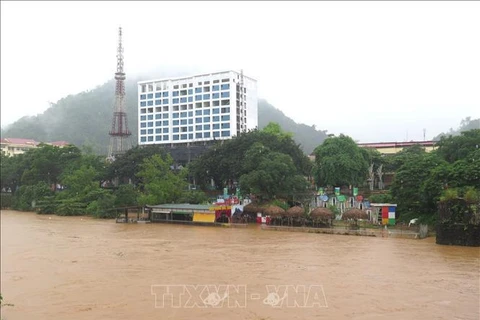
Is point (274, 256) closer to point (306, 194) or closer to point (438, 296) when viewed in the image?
point (438, 296)

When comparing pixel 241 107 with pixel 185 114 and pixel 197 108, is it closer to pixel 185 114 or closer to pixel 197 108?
pixel 197 108

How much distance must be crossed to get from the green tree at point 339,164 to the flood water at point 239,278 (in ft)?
33.4

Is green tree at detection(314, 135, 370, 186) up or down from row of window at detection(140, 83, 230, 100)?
down

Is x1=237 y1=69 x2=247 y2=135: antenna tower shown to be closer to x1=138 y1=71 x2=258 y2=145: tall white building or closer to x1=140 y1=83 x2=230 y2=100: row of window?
x1=138 y1=71 x2=258 y2=145: tall white building

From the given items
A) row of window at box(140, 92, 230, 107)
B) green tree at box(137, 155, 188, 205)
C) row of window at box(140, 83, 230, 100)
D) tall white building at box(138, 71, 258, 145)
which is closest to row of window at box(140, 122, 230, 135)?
tall white building at box(138, 71, 258, 145)

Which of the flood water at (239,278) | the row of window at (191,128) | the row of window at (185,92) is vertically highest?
the row of window at (185,92)

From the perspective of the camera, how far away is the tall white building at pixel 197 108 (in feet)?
173

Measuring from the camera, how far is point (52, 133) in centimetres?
8562

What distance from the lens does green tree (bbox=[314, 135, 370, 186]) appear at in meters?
31.7

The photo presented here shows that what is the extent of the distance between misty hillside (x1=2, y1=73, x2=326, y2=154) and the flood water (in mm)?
60046

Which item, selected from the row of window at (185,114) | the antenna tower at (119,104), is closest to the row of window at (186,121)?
the row of window at (185,114)

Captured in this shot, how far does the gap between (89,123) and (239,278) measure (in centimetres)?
8031

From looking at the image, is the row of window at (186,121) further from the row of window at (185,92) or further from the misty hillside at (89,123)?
the misty hillside at (89,123)

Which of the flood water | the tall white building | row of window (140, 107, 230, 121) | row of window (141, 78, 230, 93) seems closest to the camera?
the flood water
